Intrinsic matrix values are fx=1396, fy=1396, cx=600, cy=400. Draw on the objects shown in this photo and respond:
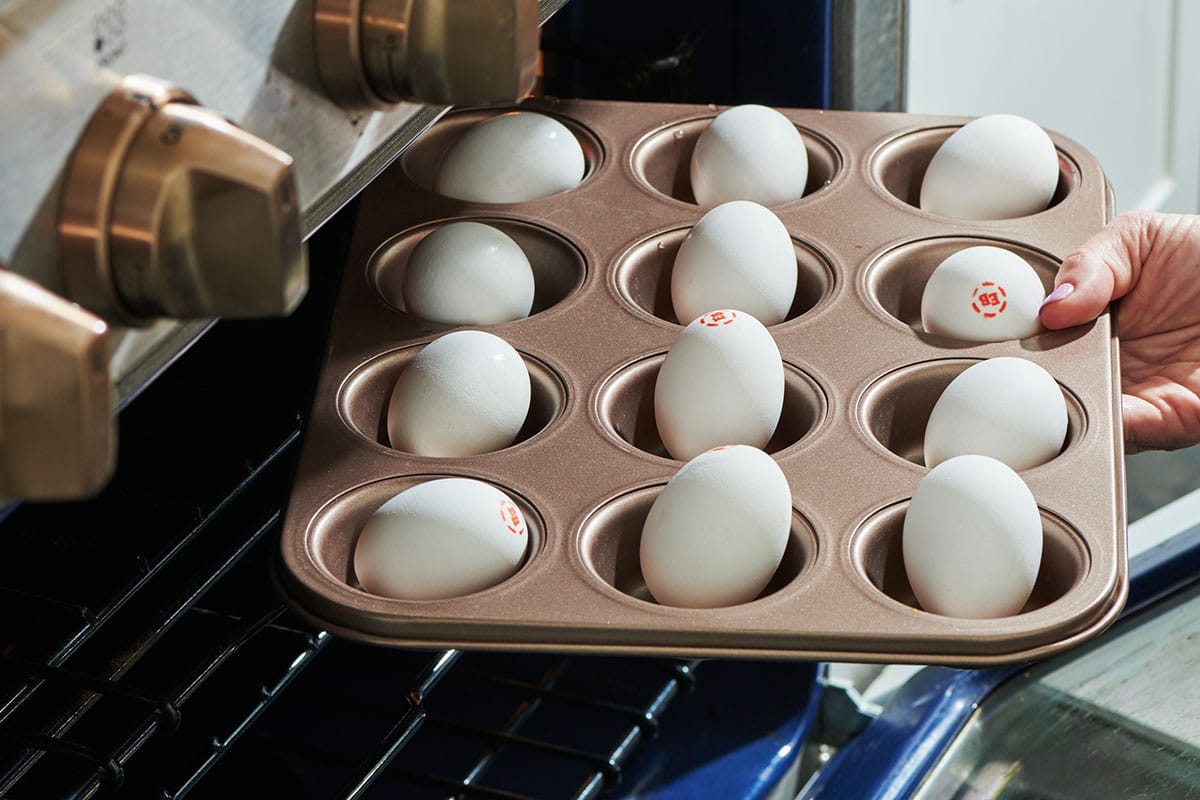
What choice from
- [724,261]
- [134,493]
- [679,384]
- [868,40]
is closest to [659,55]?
[868,40]

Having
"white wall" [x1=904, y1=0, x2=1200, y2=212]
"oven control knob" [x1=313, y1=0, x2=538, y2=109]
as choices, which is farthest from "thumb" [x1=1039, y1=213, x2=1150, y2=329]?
"oven control knob" [x1=313, y1=0, x2=538, y2=109]

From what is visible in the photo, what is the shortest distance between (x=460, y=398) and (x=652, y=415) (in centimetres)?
16

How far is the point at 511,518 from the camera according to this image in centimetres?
88

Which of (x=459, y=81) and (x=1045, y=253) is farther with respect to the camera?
(x=1045, y=253)

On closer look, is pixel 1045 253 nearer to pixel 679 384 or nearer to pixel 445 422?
pixel 679 384

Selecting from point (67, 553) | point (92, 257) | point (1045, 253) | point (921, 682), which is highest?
point (92, 257)

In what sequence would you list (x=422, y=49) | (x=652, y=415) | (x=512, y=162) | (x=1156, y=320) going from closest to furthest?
1. (x=422, y=49)
2. (x=652, y=415)
3. (x=512, y=162)
4. (x=1156, y=320)

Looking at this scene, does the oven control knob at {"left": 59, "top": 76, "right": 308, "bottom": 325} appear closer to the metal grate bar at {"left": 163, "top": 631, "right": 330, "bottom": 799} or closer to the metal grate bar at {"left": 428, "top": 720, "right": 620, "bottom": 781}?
the metal grate bar at {"left": 163, "top": 631, "right": 330, "bottom": 799}

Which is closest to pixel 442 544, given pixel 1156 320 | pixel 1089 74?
pixel 1156 320

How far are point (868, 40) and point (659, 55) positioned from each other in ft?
0.66

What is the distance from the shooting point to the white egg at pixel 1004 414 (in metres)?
0.96

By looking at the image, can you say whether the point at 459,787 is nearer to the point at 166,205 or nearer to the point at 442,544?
the point at 442,544

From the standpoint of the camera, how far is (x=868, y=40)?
4.36ft

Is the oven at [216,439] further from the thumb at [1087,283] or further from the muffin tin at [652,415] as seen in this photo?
the thumb at [1087,283]
